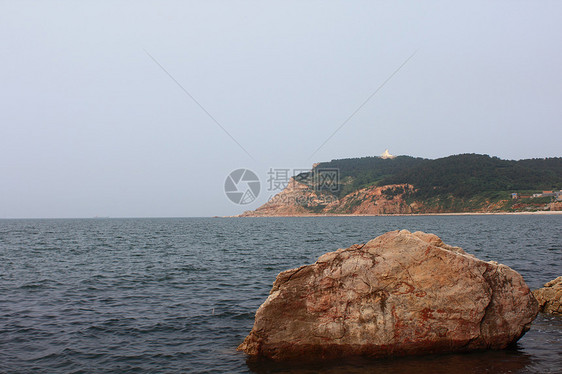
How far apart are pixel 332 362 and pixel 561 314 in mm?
9684

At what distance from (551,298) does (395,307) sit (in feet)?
27.6

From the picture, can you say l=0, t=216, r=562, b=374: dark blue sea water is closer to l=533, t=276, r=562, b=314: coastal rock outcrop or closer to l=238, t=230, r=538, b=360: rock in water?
l=238, t=230, r=538, b=360: rock in water

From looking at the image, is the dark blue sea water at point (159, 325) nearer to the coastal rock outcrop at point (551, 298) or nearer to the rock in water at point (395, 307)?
the rock in water at point (395, 307)

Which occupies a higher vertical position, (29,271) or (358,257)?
(358,257)

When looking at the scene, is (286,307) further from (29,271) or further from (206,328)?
(29,271)

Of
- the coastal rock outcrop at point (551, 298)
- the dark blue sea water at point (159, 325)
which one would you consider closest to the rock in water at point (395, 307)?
the dark blue sea water at point (159, 325)

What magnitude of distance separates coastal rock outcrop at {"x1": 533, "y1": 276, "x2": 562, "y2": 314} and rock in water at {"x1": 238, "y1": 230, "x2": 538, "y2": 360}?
4.73m

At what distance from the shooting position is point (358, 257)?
10609 mm

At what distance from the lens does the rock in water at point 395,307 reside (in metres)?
9.93

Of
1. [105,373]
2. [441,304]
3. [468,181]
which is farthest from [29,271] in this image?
[468,181]

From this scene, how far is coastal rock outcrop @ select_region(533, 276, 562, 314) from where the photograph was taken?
1399 centimetres

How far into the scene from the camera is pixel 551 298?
561 inches

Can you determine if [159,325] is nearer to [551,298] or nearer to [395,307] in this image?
[395,307]

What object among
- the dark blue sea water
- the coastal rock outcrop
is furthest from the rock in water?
the coastal rock outcrop
